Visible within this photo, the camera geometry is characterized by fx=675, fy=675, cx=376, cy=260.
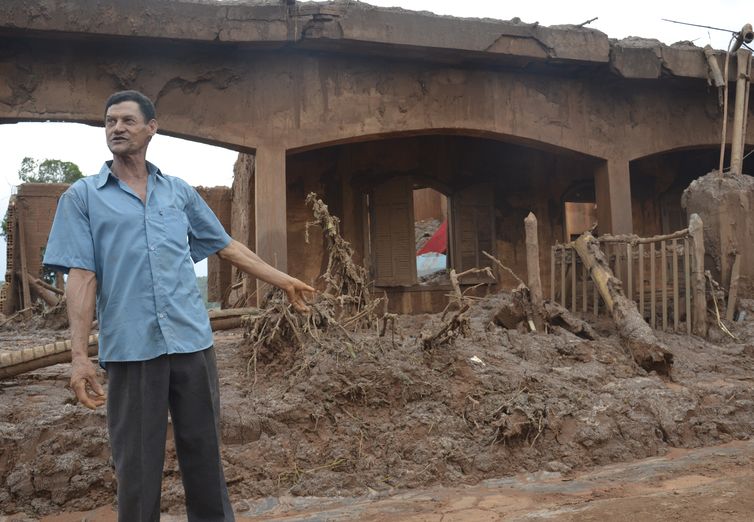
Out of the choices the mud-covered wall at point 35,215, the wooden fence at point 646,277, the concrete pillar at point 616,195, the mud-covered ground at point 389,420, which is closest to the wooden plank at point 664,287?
the wooden fence at point 646,277

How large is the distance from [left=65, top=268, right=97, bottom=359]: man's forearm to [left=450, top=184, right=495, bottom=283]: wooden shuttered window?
8.30 metres

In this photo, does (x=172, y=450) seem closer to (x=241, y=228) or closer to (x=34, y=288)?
(x=241, y=228)

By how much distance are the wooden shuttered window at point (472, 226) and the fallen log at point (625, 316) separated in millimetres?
3332

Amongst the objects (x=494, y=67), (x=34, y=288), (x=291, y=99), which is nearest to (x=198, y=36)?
(x=291, y=99)

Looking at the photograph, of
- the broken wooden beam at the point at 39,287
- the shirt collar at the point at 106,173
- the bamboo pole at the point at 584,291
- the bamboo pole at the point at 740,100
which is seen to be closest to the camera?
the shirt collar at the point at 106,173

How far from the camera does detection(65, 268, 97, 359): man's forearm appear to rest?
7.09ft

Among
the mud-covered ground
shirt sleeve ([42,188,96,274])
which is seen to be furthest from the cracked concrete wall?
shirt sleeve ([42,188,96,274])

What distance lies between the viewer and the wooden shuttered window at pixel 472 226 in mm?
10227

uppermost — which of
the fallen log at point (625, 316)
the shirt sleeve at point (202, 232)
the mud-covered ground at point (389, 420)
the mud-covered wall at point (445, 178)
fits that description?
the mud-covered wall at point (445, 178)

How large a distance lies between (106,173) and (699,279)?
573cm

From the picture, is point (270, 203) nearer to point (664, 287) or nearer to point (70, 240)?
point (664, 287)

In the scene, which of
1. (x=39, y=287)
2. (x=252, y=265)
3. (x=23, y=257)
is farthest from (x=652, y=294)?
(x=23, y=257)

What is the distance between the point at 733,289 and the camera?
22.6 feet

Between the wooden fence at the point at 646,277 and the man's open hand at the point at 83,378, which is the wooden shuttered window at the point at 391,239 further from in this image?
the man's open hand at the point at 83,378
